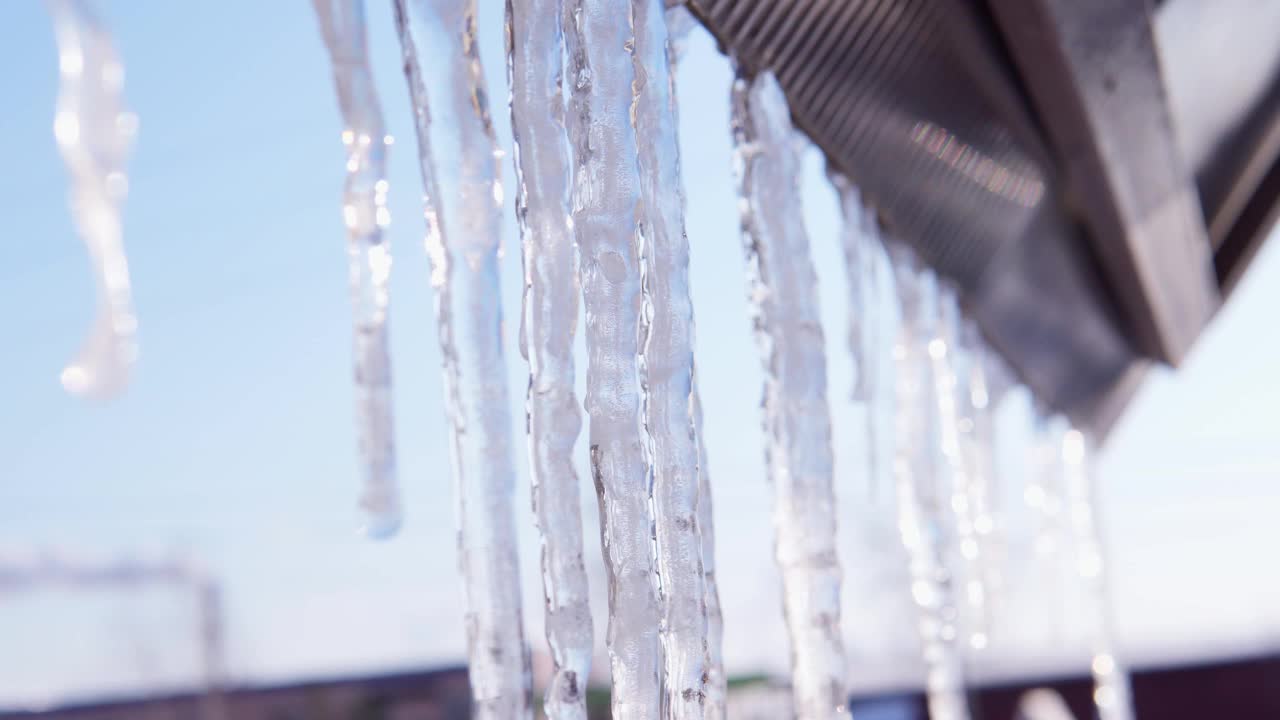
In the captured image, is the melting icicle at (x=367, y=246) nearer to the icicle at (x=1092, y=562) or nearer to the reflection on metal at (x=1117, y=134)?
the reflection on metal at (x=1117, y=134)

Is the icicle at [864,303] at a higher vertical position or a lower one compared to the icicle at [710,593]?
higher

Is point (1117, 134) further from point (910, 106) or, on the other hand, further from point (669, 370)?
point (669, 370)

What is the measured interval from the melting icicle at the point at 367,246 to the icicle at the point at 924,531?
194cm

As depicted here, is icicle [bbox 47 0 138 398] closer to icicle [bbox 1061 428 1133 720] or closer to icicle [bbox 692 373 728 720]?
icicle [bbox 692 373 728 720]

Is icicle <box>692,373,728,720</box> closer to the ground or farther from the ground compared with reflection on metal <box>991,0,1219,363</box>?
closer to the ground

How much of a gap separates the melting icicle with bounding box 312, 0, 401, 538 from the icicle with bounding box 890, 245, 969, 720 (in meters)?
1.94

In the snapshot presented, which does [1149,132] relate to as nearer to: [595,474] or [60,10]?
[595,474]

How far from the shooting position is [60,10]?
806 mm

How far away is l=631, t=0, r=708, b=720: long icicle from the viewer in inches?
50.7

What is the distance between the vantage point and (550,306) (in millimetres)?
1300

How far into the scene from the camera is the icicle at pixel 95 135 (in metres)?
0.80

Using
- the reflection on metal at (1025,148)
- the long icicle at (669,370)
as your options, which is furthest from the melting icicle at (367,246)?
the reflection on metal at (1025,148)

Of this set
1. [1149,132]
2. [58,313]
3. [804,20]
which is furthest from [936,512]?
[58,313]

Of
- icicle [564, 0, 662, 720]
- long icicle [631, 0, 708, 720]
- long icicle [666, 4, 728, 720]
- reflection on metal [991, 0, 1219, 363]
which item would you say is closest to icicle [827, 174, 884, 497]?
reflection on metal [991, 0, 1219, 363]
